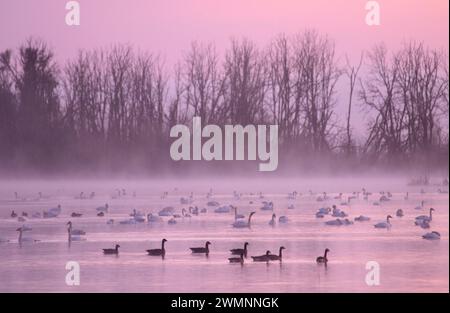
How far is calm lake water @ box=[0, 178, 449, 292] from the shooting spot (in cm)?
1166

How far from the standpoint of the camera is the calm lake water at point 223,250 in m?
11.7

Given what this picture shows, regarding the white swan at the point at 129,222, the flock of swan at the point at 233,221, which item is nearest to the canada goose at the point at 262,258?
the flock of swan at the point at 233,221

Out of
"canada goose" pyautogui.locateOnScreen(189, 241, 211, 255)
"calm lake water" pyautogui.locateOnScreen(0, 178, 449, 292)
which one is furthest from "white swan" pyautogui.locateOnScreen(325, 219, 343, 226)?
"canada goose" pyautogui.locateOnScreen(189, 241, 211, 255)

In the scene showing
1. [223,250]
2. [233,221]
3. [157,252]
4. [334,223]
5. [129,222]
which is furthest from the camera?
[233,221]

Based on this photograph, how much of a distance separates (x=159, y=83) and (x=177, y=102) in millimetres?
1141

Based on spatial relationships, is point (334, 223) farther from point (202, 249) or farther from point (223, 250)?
point (202, 249)

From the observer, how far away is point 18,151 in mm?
34500

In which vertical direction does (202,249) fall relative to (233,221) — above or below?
below

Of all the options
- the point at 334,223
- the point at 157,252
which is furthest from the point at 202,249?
the point at 334,223

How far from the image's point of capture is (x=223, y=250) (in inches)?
588

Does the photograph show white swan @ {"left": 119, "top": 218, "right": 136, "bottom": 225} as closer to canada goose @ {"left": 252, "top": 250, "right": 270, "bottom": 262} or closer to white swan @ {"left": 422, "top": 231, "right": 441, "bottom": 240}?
white swan @ {"left": 422, "top": 231, "right": 441, "bottom": 240}

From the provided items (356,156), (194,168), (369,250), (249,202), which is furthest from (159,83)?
(369,250)

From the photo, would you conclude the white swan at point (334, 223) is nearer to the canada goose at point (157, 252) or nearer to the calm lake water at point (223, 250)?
the calm lake water at point (223, 250)
